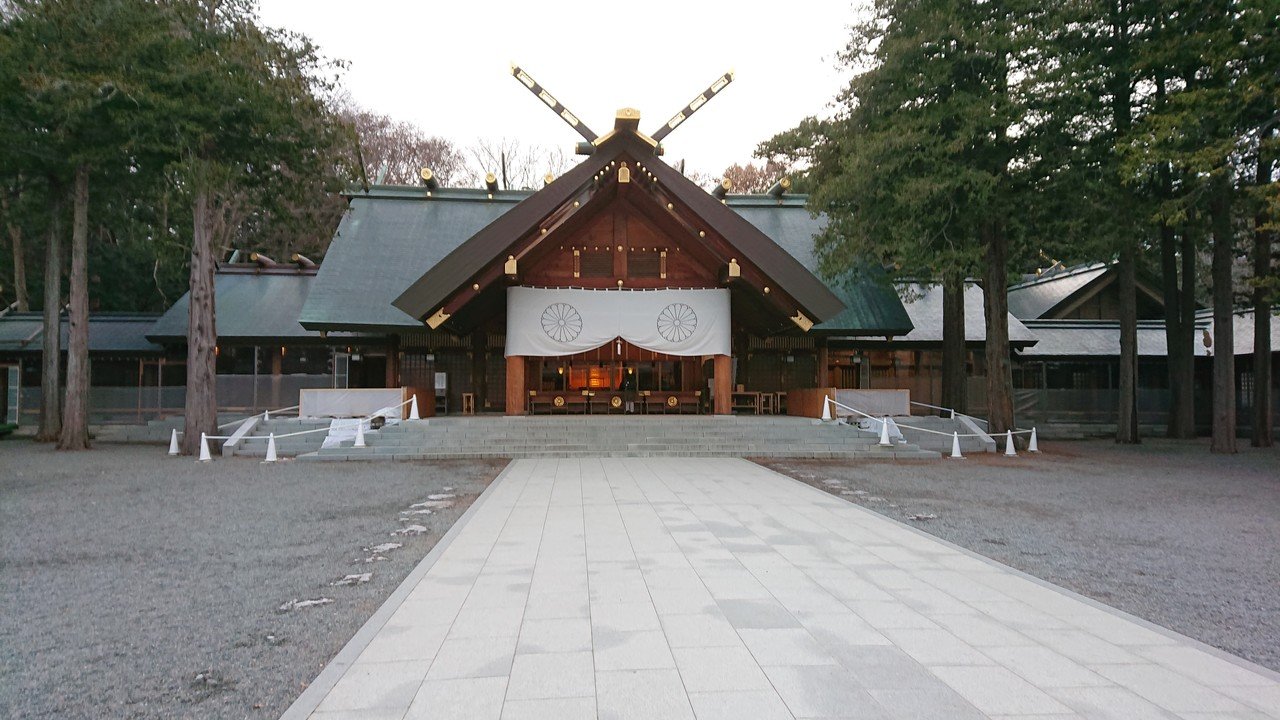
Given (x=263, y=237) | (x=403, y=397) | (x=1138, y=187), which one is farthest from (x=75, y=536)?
(x=263, y=237)

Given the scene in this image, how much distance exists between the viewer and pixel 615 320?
A: 55.1 ft

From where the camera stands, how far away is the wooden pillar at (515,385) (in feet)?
53.0

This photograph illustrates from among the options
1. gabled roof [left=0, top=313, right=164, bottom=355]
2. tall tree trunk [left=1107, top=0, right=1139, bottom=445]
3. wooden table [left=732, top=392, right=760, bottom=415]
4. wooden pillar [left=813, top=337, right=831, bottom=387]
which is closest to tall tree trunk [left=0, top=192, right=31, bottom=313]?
gabled roof [left=0, top=313, right=164, bottom=355]

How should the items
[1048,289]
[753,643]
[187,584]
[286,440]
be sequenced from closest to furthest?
1. [753,643]
2. [187,584]
3. [286,440]
4. [1048,289]

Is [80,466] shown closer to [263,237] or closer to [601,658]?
[601,658]

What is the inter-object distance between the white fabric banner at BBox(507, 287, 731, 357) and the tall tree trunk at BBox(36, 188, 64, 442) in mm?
11298

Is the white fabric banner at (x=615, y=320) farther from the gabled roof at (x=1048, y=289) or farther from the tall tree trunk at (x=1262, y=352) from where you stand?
the gabled roof at (x=1048, y=289)

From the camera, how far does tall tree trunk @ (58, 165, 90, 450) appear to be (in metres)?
15.9

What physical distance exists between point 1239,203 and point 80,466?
23906 millimetres

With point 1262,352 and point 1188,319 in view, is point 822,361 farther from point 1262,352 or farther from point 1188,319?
point 1262,352

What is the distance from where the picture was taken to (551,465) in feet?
39.3

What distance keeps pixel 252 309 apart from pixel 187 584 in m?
18.2

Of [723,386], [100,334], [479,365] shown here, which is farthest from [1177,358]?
[100,334]

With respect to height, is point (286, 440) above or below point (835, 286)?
below
